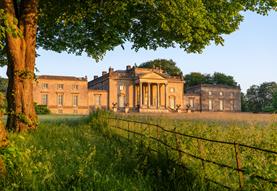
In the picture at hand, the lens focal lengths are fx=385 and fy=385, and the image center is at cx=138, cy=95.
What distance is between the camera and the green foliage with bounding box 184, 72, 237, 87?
12162cm

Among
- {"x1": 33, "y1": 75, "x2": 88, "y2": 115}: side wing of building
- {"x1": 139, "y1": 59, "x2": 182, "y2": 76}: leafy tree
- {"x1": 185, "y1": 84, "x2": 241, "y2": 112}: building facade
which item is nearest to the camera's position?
{"x1": 33, "y1": 75, "x2": 88, "y2": 115}: side wing of building

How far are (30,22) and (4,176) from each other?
9.37m

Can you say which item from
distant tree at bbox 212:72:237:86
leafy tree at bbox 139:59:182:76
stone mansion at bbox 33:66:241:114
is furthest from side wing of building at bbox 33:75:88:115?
distant tree at bbox 212:72:237:86

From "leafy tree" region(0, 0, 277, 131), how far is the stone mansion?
218 feet

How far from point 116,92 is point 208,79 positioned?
1689 inches

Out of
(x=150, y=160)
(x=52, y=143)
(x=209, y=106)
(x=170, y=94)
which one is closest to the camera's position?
(x=150, y=160)

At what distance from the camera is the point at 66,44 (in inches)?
817

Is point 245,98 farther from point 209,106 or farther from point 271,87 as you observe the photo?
point 209,106

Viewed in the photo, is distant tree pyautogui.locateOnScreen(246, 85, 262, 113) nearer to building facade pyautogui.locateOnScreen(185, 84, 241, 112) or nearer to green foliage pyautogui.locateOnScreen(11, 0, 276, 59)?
building facade pyautogui.locateOnScreen(185, 84, 241, 112)

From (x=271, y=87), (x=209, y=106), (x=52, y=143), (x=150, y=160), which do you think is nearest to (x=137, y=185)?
(x=150, y=160)

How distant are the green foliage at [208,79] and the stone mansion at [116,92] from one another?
22.4 m

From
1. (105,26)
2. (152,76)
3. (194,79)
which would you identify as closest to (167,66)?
(194,79)

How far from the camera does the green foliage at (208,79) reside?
122 meters

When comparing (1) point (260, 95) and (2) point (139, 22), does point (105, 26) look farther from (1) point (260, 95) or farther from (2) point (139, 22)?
(1) point (260, 95)
